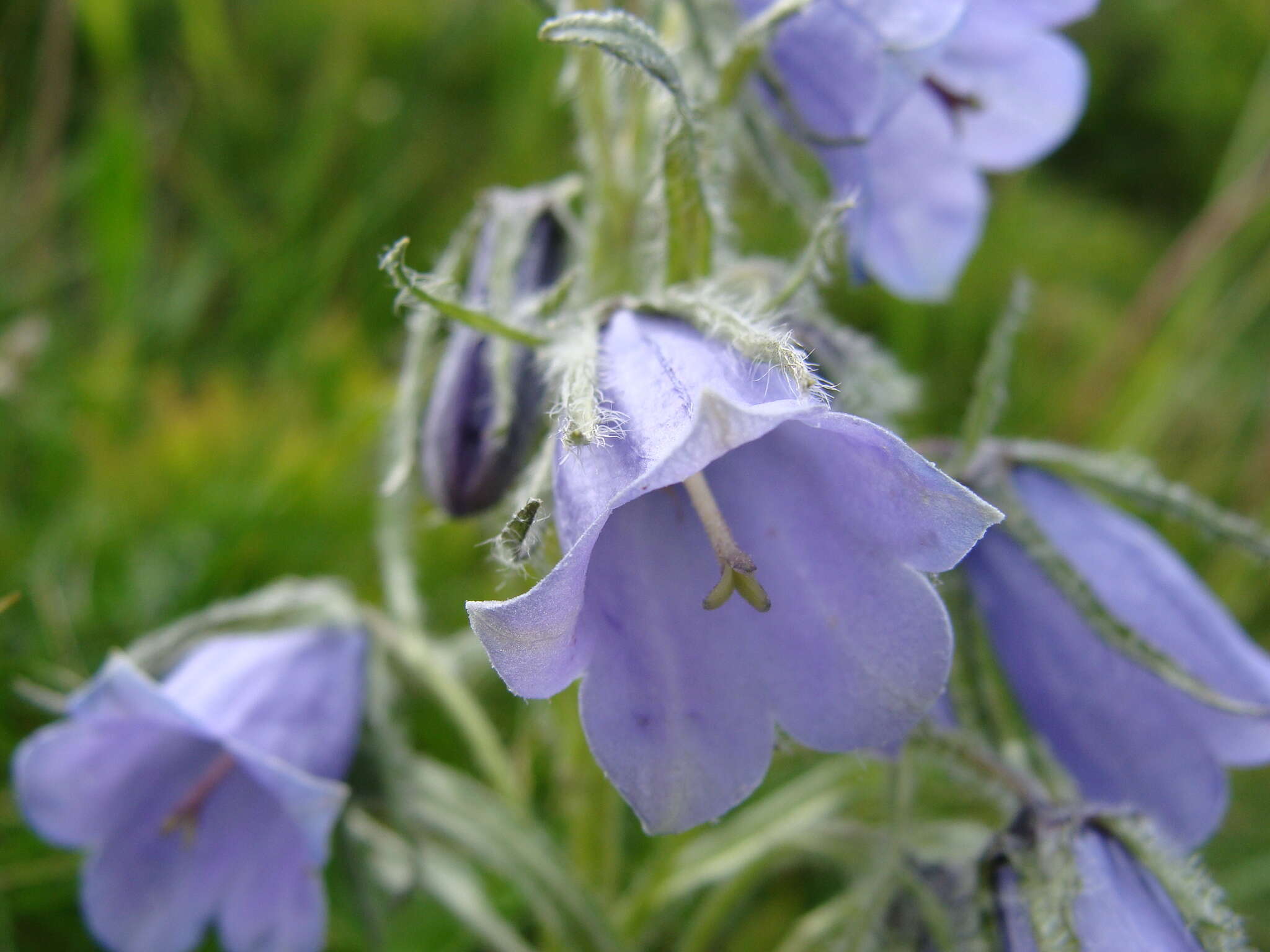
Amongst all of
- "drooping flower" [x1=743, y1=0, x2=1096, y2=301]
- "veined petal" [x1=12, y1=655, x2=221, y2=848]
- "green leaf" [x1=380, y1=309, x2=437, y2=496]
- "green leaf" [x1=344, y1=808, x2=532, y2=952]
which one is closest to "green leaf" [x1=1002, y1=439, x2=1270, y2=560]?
"drooping flower" [x1=743, y1=0, x2=1096, y2=301]

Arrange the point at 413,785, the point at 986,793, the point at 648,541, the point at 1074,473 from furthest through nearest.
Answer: the point at 413,785 → the point at 1074,473 → the point at 986,793 → the point at 648,541

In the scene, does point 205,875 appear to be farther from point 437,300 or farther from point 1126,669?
point 1126,669

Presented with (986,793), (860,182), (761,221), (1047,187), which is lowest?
(1047,187)

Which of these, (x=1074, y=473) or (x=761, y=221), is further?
(x=761, y=221)

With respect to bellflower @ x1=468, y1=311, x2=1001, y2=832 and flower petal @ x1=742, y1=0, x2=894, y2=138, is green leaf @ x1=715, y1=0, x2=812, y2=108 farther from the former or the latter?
bellflower @ x1=468, y1=311, x2=1001, y2=832

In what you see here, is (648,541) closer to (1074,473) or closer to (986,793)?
(986,793)

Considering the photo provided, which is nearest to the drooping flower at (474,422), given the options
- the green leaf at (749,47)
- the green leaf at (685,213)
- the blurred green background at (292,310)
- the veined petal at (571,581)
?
the green leaf at (685,213)

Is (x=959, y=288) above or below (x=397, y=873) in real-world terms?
below

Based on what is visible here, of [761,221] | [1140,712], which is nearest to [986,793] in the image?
[1140,712]

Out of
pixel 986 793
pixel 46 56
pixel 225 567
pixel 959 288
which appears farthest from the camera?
pixel 959 288
